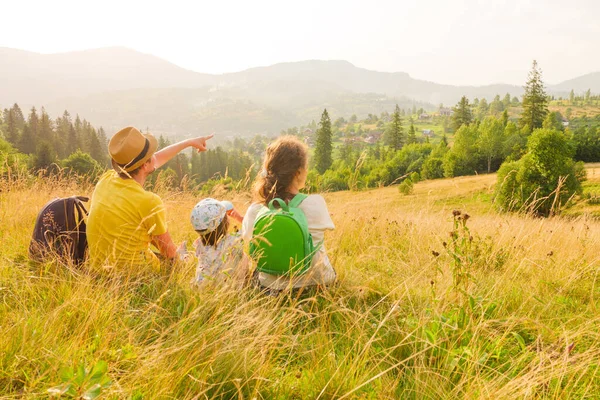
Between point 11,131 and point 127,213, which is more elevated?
point 11,131

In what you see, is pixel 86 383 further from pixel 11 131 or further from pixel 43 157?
pixel 11 131

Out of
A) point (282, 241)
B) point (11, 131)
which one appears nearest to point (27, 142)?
point (11, 131)

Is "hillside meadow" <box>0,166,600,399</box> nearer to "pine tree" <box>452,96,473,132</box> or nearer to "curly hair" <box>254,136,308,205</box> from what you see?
"curly hair" <box>254,136,308,205</box>

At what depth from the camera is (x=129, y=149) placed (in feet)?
10.2

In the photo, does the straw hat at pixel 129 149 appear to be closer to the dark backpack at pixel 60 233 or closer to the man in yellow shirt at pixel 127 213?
the man in yellow shirt at pixel 127 213

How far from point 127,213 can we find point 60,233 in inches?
25.3

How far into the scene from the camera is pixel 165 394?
144 centimetres

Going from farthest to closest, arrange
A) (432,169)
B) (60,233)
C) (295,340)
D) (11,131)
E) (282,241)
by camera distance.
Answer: (432,169) < (11,131) < (60,233) < (282,241) < (295,340)

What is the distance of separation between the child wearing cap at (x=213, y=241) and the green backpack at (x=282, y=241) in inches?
7.1

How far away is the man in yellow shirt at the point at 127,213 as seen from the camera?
2.95 meters

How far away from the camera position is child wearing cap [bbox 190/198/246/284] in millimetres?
2730

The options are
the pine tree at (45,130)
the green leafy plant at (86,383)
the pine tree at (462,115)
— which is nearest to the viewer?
the green leafy plant at (86,383)

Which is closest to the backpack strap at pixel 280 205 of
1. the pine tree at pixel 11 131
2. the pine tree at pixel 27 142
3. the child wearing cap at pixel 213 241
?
the child wearing cap at pixel 213 241

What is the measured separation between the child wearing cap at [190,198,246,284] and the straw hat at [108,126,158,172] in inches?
29.3
